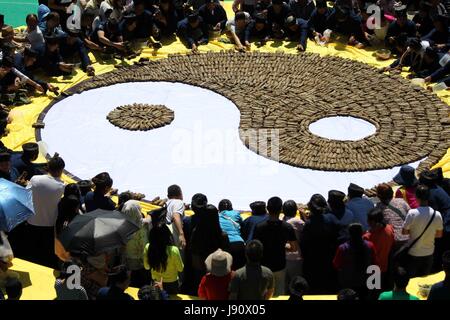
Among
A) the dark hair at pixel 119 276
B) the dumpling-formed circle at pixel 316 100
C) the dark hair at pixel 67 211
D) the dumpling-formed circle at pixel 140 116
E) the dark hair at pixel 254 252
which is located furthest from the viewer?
the dumpling-formed circle at pixel 140 116

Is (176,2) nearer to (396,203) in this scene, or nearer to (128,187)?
(128,187)

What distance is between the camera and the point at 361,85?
12.6 meters

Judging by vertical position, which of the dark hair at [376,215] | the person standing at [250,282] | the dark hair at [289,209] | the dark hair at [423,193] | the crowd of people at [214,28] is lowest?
the person standing at [250,282]

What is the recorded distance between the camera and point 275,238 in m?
7.34

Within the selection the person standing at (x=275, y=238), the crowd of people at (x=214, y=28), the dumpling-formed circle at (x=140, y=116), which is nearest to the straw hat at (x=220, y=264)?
the person standing at (x=275, y=238)

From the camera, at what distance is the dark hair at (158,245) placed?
23.4 feet

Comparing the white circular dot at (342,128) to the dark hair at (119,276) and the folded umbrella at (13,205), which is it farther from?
the dark hair at (119,276)

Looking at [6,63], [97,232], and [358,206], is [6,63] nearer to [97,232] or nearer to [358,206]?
[97,232]

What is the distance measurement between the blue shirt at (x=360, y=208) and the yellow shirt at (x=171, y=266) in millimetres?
1829

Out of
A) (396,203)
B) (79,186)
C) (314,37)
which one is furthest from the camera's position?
(314,37)

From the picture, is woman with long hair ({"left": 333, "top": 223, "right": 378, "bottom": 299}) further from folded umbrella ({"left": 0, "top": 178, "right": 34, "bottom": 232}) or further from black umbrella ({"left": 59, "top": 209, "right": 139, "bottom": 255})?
folded umbrella ({"left": 0, "top": 178, "right": 34, "bottom": 232})

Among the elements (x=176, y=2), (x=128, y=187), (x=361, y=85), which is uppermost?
(x=176, y=2)

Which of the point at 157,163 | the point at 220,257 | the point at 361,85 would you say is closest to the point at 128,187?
the point at 157,163
